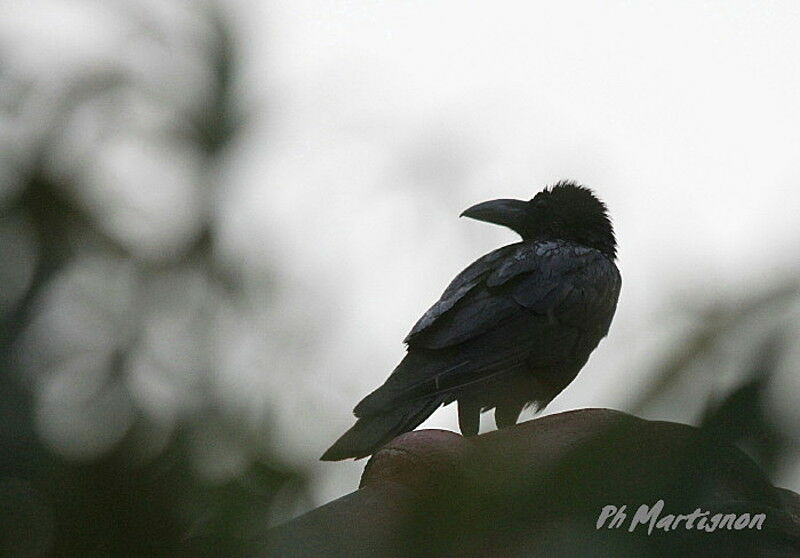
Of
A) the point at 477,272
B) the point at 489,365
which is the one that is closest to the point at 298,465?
the point at 489,365

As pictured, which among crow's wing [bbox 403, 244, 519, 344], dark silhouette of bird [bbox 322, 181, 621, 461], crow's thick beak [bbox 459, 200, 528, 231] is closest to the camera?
dark silhouette of bird [bbox 322, 181, 621, 461]

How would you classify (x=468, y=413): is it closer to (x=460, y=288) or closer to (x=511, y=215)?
(x=460, y=288)

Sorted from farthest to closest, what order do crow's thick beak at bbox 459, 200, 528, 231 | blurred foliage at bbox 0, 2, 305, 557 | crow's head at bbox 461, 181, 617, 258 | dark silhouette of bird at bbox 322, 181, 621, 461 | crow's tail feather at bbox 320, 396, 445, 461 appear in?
crow's head at bbox 461, 181, 617, 258 → crow's thick beak at bbox 459, 200, 528, 231 → dark silhouette of bird at bbox 322, 181, 621, 461 → crow's tail feather at bbox 320, 396, 445, 461 → blurred foliage at bbox 0, 2, 305, 557

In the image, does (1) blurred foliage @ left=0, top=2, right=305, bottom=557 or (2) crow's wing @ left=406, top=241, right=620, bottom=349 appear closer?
(1) blurred foliage @ left=0, top=2, right=305, bottom=557

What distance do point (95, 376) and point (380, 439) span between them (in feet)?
11.7

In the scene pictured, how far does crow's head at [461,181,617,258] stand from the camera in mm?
7160

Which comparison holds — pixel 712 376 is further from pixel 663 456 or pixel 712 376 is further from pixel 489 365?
pixel 489 365

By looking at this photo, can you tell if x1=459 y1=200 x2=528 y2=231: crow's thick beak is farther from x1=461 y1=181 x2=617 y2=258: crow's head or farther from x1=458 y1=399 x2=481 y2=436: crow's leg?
x1=458 y1=399 x2=481 y2=436: crow's leg

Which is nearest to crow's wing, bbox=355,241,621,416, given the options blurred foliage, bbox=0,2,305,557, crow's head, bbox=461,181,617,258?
crow's head, bbox=461,181,617,258

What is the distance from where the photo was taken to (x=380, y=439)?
4.56 metres

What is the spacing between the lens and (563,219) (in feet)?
23.6

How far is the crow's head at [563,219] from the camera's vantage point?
7.16 metres

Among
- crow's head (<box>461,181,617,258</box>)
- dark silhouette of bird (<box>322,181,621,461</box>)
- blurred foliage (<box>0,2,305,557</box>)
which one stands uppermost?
crow's head (<box>461,181,617,258</box>)

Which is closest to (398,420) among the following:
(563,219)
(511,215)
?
(511,215)
